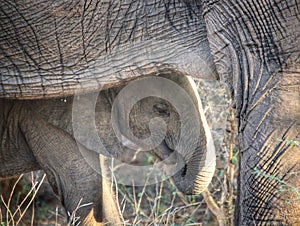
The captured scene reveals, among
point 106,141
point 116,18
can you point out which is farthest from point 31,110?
point 116,18

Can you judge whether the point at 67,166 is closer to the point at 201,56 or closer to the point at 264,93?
the point at 201,56

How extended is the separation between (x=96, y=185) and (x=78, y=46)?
0.78m

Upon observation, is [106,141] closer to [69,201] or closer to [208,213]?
[69,201]

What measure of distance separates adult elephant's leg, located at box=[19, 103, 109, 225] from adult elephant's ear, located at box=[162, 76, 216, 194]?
17.1 inches

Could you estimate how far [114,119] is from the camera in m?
3.98

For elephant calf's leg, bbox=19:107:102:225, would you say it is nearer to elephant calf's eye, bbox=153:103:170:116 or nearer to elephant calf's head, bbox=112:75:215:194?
elephant calf's head, bbox=112:75:215:194

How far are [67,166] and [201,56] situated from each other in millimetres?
1024

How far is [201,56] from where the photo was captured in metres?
3.27

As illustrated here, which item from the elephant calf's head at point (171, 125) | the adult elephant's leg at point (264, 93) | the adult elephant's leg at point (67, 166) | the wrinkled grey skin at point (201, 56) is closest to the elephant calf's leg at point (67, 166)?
the adult elephant's leg at point (67, 166)

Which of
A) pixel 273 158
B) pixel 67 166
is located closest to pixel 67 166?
pixel 67 166

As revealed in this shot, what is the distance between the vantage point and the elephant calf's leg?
12.9 feet

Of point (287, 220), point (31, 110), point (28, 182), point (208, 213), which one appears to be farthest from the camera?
point (28, 182)

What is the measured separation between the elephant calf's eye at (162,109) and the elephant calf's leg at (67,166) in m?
0.41

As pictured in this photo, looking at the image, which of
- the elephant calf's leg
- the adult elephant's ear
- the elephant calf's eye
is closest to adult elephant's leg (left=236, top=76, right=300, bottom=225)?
the adult elephant's ear
